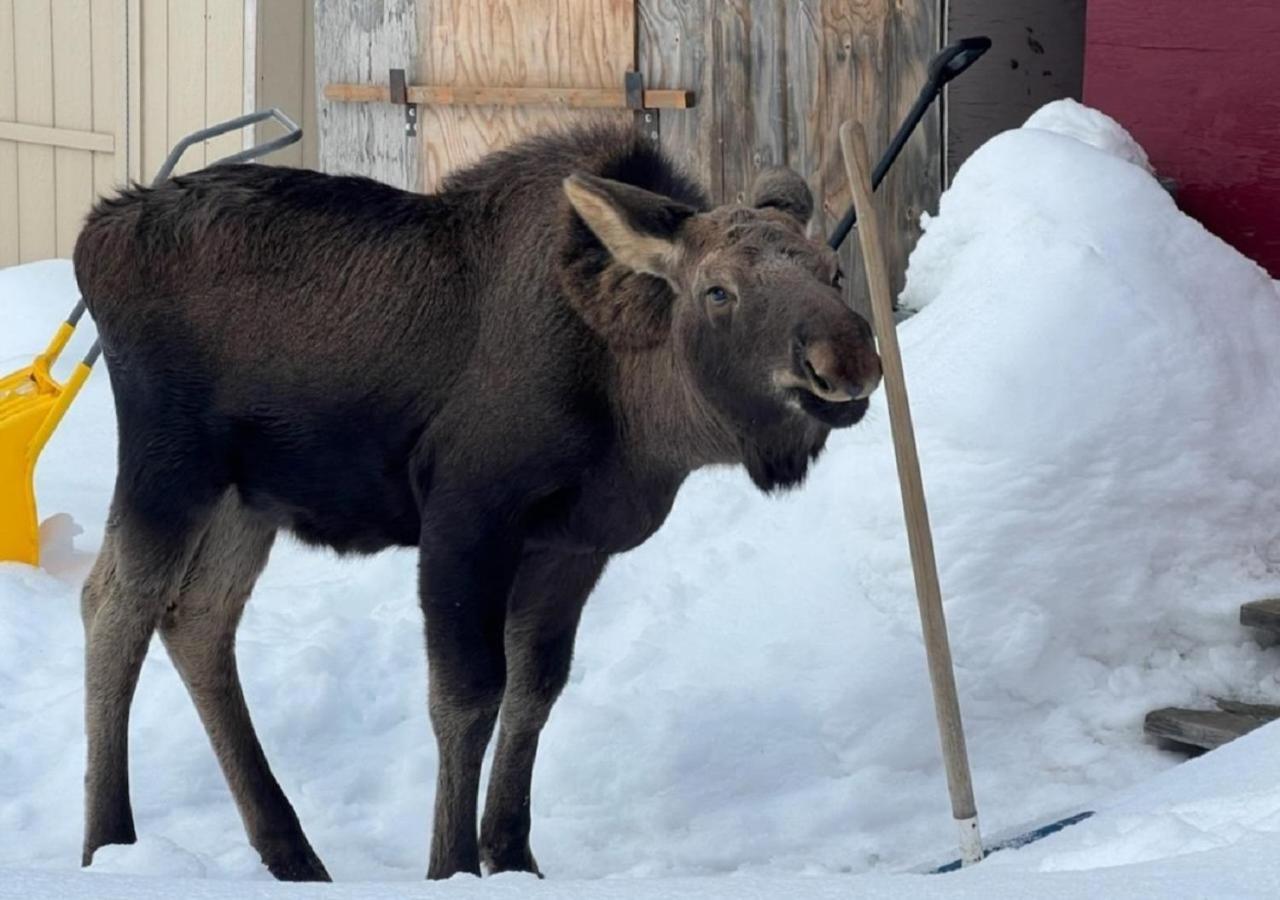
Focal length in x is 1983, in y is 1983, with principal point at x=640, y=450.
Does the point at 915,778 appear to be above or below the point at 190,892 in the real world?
below

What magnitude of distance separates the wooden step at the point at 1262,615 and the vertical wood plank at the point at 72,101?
831 cm

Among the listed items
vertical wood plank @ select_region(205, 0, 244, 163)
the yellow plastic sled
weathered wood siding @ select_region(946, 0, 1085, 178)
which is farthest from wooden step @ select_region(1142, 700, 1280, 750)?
vertical wood plank @ select_region(205, 0, 244, 163)

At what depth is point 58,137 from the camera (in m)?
12.4

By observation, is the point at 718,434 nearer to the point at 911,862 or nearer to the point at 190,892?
the point at 911,862

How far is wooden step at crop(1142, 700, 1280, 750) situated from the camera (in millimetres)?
5219

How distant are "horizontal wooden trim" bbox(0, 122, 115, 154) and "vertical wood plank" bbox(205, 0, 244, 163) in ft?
3.34

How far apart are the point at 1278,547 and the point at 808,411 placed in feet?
8.47

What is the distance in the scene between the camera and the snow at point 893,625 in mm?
5219

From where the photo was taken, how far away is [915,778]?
543cm

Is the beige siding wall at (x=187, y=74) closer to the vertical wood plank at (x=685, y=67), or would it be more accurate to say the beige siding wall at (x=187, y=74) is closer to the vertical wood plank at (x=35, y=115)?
the vertical wood plank at (x=35, y=115)

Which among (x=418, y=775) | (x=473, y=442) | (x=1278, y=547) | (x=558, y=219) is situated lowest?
(x=418, y=775)

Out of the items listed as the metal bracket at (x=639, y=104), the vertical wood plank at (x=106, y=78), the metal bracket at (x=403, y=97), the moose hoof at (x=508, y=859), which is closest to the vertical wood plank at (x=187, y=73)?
the vertical wood plank at (x=106, y=78)

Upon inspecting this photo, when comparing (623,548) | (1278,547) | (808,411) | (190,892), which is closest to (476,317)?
(623,548)

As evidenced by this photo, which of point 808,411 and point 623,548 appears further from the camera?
point 623,548
